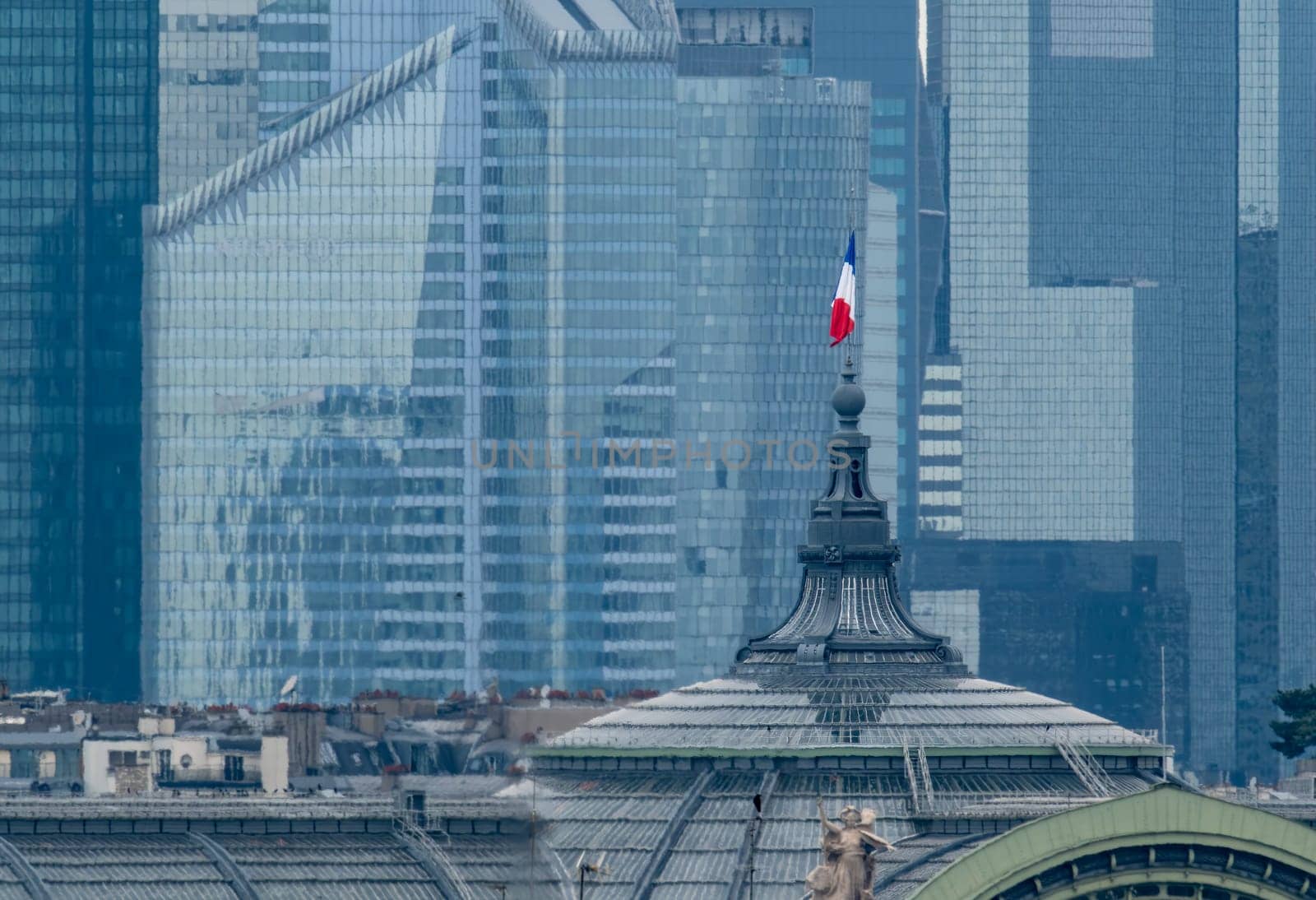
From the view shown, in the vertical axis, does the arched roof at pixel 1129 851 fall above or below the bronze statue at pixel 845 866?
below

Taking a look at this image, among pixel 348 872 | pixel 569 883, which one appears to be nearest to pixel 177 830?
pixel 348 872

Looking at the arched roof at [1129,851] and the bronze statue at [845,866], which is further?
the arched roof at [1129,851]

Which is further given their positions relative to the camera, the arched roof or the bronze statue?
the arched roof

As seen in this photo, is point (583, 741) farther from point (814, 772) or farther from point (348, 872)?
point (348, 872)

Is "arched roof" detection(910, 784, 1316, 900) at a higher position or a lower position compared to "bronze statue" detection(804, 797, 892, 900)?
lower
